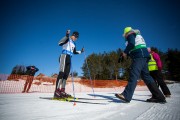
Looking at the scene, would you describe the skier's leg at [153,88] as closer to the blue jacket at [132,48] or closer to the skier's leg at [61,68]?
the blue jacket at [132,48]

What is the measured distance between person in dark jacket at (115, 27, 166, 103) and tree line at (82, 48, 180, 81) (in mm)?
43917

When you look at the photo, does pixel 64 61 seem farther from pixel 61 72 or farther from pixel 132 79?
pixel 132 79

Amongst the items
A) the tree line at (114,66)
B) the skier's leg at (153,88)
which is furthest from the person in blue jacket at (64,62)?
the tree line at (114,66)

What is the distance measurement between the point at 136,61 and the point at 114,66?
4926cm

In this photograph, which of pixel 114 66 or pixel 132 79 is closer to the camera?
pixel 132 79

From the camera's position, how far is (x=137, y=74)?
339cm

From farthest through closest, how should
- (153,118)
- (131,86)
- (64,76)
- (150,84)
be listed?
(64,76)
(150,84)
(131,86)
(153,118)

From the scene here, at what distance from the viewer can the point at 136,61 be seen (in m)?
3.49

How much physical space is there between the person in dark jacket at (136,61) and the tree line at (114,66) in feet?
144

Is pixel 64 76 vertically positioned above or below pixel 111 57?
below

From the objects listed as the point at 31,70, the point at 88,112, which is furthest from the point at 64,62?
the point at 31,70

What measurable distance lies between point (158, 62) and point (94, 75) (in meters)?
45.8

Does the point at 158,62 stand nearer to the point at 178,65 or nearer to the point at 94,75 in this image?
the point at 94,75

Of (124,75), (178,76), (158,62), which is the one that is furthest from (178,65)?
(158,62)
